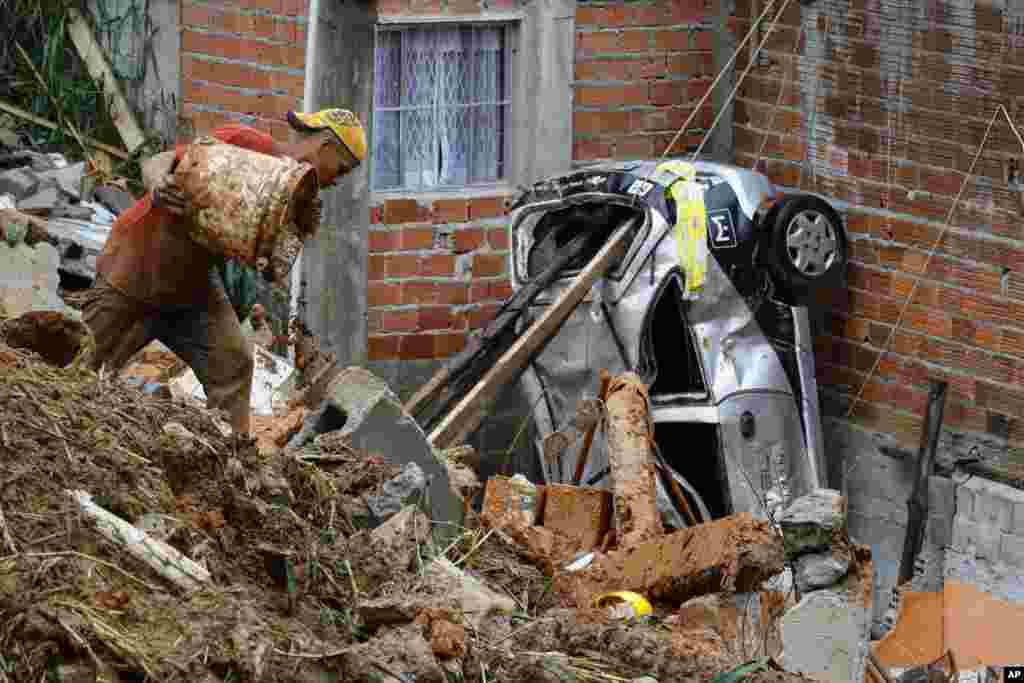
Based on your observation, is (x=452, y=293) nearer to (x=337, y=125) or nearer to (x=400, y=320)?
(x=400, y=320)

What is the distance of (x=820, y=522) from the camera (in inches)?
257

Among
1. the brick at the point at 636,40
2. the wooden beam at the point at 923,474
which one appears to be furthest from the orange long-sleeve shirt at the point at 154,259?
the wooden beam at the point at 923,474

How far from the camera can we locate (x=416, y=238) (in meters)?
10.2

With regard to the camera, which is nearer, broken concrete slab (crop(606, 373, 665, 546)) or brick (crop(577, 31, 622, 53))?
broken concrete slab (crop(606, 373, 665, 546))

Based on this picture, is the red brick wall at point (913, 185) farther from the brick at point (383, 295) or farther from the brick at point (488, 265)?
the brick at point (383, 295)

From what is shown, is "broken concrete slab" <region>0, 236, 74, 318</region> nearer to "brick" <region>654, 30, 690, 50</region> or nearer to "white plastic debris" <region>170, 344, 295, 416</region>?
"white plastic debris" <region>170, 344, 295, 416</region>

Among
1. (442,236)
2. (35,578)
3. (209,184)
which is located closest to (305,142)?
(209,184)

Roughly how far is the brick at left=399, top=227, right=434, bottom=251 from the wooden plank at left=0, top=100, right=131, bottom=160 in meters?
1.88

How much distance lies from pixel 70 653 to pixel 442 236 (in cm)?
609

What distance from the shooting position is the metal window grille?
1016cm

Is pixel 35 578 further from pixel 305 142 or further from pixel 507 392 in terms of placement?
pixel 507 392

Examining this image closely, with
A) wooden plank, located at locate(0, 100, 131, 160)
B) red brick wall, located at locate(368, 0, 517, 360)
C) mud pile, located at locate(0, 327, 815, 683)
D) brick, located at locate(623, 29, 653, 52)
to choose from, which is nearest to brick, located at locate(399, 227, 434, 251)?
red brick wall, located at locate(368, 0, 517, 360)

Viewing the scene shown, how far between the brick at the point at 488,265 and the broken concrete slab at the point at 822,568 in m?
4.08

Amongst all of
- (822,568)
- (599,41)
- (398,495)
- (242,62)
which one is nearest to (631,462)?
(822,568)
